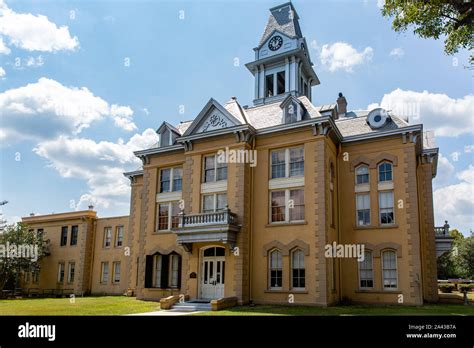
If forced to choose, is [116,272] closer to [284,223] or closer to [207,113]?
[207,113]

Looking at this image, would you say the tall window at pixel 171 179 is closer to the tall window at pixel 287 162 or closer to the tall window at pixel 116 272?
the tall window at pixel 287 162

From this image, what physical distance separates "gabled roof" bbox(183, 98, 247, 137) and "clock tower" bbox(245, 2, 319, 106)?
9869mm

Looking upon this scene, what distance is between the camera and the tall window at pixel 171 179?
2795 cm

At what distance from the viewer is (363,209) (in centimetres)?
2439

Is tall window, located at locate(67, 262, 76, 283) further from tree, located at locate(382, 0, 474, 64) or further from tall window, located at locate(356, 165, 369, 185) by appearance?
tree, located at locate(382, 0, 474, 64)

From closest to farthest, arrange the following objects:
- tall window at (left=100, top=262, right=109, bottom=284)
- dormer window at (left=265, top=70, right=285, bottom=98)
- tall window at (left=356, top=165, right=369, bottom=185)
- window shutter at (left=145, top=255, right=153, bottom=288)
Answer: tall window at (left=356, top=165, right=369, bottom=185)
window shutter at (left=145, top=255, right=153, bottom=288)
dormer window at (left=265, top=70, right=285, bottom=98)
tall window at (left=100, top=262, right=109, bottom=284)

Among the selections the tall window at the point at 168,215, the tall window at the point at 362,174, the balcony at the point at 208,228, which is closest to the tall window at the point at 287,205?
the balcony at the point at 208,228

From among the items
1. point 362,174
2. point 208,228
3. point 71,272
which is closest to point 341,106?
point 362,174

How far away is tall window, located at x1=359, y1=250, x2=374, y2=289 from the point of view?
23.4 meters

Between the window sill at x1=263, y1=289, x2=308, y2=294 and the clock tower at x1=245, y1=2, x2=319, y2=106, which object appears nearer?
the window sill at x1=263, y1=289, x2=308, y2=294

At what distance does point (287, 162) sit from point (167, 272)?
10.2m

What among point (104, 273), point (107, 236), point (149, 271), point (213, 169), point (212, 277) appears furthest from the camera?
point (107, 236)

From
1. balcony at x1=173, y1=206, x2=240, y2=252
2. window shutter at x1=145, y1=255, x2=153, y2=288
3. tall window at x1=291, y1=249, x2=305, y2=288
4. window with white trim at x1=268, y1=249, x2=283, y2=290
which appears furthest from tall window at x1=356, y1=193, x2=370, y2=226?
window shutter at x1=145, y1=255, x2=153, y2=288
